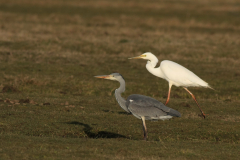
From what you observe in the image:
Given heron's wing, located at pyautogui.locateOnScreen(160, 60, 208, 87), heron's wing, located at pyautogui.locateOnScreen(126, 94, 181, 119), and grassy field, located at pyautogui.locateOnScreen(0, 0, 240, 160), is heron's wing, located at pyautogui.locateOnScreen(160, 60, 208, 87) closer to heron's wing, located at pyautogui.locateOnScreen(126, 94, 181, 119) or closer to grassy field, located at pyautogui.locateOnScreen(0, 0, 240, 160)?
grassy field, located at pyautogui.locateOnScreen(0, 0, 240, 160)

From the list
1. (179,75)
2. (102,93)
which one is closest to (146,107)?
(179,75)

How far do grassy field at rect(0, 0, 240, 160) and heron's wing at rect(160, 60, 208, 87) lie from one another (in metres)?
0.94

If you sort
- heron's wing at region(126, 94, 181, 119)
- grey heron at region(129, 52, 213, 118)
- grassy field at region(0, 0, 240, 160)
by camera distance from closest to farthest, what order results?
grassy field at region(0, 0, 240, 160) → heron's wing at region(126, 94, 181, 119) → grey heron at region(129, 52, 213, 118)

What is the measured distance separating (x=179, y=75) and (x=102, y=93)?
383 centimetres

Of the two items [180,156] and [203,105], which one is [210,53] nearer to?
[203,105]

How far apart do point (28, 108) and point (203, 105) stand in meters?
6.15

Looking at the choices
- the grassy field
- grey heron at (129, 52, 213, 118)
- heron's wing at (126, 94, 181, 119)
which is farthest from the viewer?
grey heron at (129, 52, 213, 118)

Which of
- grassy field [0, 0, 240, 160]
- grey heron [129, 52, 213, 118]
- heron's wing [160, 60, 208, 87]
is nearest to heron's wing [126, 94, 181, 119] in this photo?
grassy field [0, 0, 240, 160]

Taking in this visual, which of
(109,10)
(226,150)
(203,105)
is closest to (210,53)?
(203,105)

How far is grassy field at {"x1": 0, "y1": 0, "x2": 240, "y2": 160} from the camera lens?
29.0 ft

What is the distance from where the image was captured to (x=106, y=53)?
23938 mm

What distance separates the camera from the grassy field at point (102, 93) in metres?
8.83

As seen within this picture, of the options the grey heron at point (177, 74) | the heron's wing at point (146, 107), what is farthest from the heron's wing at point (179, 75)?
the heron's wing at point (146, 107)

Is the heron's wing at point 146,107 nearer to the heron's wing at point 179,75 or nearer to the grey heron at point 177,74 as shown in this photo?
the grey heron at point 177,74
